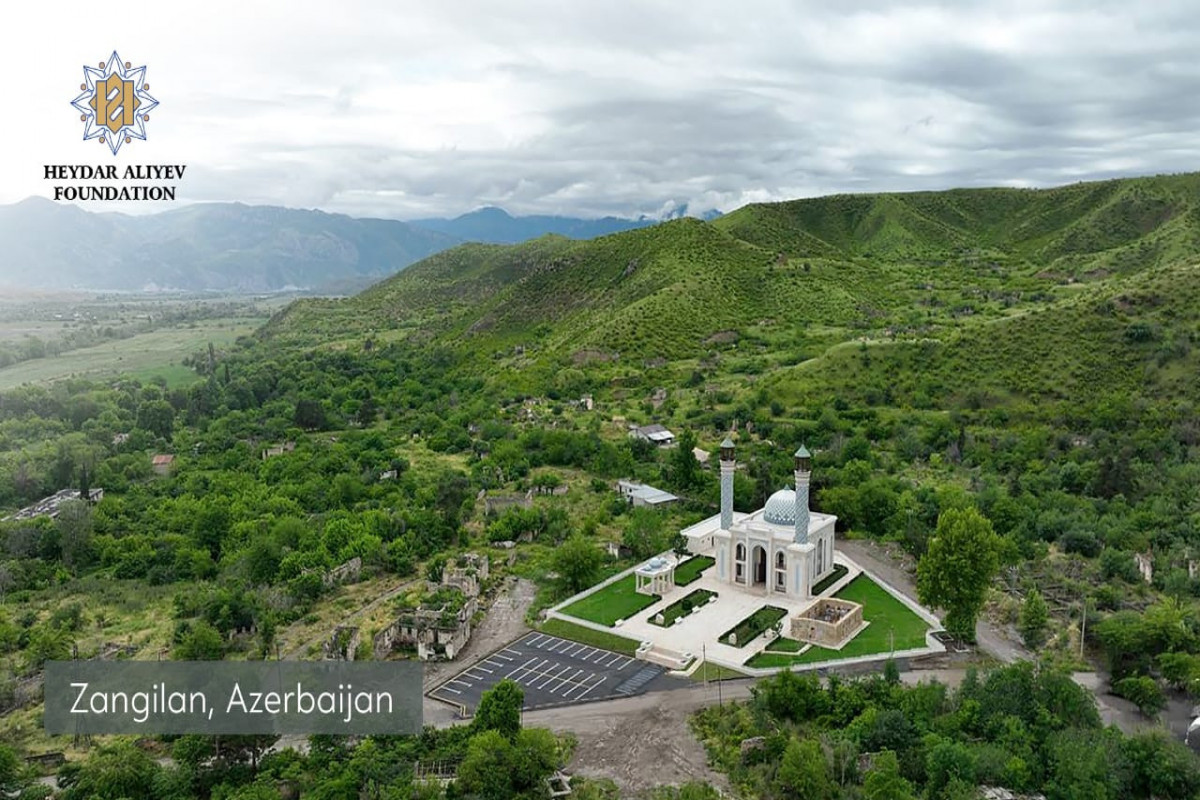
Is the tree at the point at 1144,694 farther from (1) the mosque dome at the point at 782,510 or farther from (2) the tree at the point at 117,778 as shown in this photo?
(2) the tree at the point at 117,778

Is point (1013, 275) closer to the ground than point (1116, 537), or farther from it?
farther from it

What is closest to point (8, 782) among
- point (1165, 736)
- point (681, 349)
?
point (1165, 736)

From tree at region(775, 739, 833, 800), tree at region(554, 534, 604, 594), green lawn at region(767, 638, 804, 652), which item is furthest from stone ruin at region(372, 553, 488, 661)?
tree at region(775, 739, 833, 800)

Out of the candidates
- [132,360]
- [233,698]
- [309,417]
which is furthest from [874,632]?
[132,360]

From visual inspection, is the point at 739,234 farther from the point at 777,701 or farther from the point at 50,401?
the point at 777,701

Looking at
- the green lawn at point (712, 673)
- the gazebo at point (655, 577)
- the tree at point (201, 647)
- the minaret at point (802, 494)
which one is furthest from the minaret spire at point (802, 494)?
the tree at point (201, 647)

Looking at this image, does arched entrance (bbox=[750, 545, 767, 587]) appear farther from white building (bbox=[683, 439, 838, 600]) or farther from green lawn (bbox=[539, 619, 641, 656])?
green lawn (bbox=[539, 619, 641, 656])
